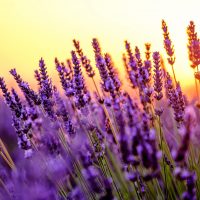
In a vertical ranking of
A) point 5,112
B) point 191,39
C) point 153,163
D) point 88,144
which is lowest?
point 5,112

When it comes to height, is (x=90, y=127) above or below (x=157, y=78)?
below

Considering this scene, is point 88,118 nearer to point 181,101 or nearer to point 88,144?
point 88,144

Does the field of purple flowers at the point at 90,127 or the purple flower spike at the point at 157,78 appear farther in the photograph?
the purple flower spike at the point at 157,78

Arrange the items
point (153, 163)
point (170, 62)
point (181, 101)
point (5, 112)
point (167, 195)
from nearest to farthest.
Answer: point (153, 163) < point (167, 195) < point (181, 101) < point (170, 62) < point (5, 112)

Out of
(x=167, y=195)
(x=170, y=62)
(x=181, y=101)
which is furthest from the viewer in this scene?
(x=170, y=62)

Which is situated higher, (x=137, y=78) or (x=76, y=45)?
(x=76, y=45)

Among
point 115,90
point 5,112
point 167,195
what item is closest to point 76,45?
point 115,90

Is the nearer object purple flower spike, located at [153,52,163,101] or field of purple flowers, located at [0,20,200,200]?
field of purple flowers, located at [0,20,200,200]

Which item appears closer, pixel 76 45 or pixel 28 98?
pixel 28 98

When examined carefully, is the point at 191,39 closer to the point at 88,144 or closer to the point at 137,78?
the point at 137,78
